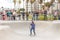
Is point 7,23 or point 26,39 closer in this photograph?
point 26,39

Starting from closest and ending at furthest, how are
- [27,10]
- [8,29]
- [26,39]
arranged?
1. [26,39]
2. [8,29]
3. [27,10]

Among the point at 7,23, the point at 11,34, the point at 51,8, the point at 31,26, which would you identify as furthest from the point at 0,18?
the point at 51,8

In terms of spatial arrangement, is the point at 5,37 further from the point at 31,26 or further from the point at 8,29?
the point at 31,26

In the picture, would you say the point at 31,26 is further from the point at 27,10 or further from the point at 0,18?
the point at 0,18

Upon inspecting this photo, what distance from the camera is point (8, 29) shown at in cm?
142

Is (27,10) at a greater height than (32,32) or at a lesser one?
greater

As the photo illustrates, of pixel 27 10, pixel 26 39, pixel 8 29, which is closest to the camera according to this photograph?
pixel 26 39

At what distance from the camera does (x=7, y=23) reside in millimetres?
1438

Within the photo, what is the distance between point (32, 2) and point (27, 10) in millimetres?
99

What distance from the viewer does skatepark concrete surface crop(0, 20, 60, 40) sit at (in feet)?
4.42

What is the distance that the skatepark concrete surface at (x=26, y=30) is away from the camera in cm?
135

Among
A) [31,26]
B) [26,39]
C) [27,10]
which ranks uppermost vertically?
[27,10]

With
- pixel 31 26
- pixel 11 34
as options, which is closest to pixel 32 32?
pixel 31 26

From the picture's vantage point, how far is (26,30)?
1.42 metres
